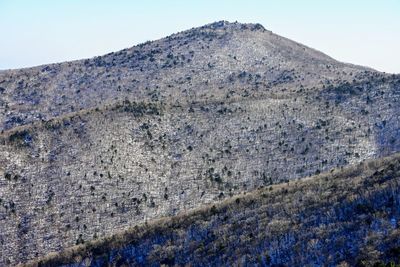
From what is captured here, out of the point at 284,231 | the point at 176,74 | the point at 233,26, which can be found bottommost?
the point at 284,231

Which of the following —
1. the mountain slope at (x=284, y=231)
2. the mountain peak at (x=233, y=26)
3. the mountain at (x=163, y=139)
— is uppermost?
the mountain peak at (x=233, y=26)

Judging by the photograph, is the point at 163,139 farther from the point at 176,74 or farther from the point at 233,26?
the point at 233,26

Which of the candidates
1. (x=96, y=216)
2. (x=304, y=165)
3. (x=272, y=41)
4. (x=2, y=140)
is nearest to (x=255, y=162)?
(x=304, y=165)

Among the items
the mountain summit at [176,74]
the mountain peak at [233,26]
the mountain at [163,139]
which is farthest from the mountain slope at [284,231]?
the mountain peak at [233,26]

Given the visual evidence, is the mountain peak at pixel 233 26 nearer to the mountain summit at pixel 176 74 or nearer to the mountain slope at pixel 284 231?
the mountain summit at pixel 176 74

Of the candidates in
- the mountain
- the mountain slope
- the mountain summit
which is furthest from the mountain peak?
the mountain slope

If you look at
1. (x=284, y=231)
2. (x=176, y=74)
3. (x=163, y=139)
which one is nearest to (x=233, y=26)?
(x=176, y=74)
